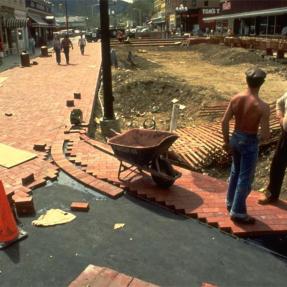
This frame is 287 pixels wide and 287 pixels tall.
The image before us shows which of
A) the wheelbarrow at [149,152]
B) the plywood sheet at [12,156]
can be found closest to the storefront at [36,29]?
the plywood sheet at [12,156]

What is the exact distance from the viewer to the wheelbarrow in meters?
5.49

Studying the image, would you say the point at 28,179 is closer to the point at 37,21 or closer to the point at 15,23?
the point at 15,23

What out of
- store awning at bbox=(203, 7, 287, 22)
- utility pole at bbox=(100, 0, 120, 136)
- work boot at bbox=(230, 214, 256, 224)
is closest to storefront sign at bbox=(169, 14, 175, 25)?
store awning at bbox=(203, 7, 287, 22)

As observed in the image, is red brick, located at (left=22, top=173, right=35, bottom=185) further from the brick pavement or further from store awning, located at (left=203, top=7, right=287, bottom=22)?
store awning, located at (left=203, top=7, right=287, bottom=22)

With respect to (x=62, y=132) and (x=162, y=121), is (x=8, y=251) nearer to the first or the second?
(x=62, y=132)

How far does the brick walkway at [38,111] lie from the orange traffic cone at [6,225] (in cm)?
134

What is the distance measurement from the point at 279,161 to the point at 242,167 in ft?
2.57

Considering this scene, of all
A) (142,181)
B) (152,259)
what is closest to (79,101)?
(142,181)

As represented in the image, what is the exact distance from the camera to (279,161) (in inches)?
203

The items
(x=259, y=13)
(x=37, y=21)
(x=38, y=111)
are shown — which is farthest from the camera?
(x=37, y=21)

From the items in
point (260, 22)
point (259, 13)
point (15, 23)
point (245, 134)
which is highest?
point (259, 13)

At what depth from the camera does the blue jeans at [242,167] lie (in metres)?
4.55

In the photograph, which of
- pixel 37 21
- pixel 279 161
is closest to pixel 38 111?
pixel 279 161

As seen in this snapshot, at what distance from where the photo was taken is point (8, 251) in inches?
172
